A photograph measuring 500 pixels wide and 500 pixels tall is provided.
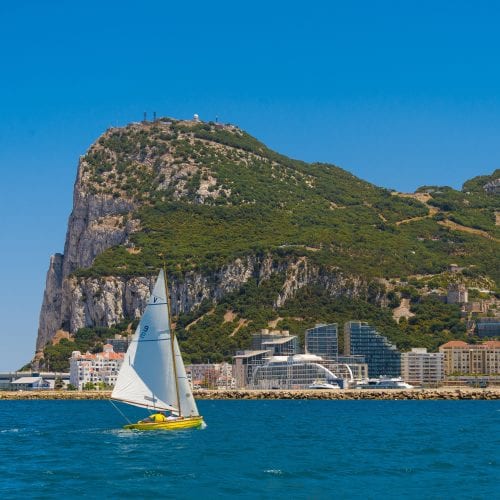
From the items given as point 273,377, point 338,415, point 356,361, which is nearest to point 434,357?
point 356,361

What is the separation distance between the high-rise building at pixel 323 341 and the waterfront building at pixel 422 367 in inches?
450

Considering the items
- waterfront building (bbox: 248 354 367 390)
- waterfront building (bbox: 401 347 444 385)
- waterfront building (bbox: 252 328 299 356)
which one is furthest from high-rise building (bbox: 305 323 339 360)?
waterfront building (bbox: 401 347 444 385)

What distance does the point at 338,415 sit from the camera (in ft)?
380

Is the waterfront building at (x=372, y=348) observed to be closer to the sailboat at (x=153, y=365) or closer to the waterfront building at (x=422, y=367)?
the waterfront building at (x=422, y=367)

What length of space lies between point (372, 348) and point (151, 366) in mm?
Result: 126007

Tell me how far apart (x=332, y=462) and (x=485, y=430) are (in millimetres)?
31136

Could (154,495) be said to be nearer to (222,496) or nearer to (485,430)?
(222,496)

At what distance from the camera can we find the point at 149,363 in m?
74.6

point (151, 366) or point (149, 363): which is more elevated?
point (149, 363)

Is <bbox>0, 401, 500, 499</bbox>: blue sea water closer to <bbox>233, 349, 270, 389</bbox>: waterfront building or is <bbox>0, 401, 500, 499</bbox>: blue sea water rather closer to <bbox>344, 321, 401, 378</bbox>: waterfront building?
<bbox>233, 349, 270, 389</bbox>: waterfront building

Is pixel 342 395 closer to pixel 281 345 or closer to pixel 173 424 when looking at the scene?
pixel 281 345

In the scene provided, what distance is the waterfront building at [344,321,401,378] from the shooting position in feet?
644

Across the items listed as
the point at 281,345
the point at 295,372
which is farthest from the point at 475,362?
the point at 281,345

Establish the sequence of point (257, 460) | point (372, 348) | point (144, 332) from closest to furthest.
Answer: point (257, 460) < point (144, 332) < point (372, 348)
